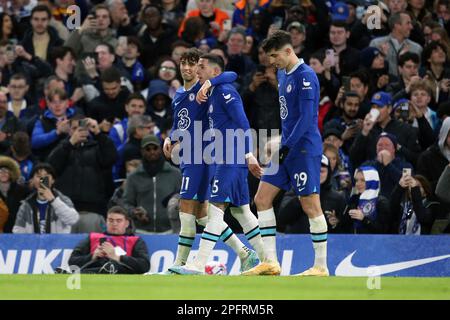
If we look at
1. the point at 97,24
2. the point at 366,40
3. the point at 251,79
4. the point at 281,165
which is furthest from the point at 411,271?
the point at 97,24

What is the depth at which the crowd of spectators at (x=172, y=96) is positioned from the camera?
17.0m

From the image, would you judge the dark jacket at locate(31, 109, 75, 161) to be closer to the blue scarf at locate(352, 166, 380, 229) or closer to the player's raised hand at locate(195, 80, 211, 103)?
the blue scarf at locate(352, 166, 380, 229)

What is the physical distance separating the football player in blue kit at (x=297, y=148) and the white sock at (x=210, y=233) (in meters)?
0.50

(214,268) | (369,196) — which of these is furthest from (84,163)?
(369,196)

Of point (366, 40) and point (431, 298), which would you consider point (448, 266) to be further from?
point (366, 40)

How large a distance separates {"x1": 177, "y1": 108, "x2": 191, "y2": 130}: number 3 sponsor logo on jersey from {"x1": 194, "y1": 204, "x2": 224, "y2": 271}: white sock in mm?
1124

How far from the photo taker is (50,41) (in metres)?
21.7

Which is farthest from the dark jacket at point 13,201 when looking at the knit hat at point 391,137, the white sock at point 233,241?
the knit hat at point 391,137

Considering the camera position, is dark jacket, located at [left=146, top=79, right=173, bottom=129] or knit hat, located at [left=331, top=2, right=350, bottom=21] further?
knit hat, located at [left=331, top=2, right=350, bottom=21]

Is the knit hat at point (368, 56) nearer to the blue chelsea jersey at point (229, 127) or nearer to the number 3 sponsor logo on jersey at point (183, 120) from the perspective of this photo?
the number 3 sponsor logo on jersey at point (183, 120)

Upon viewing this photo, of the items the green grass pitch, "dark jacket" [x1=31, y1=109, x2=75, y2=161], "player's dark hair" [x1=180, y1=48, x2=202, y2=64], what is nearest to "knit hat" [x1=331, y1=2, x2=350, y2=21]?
"dark jacket" [x1=31, y1=109, x2=75, y2=161]

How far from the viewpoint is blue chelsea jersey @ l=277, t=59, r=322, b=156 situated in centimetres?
1307

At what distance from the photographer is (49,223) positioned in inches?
674

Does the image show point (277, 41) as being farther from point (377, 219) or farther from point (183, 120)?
point (377, 219)
